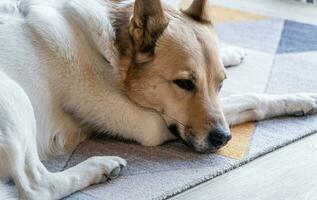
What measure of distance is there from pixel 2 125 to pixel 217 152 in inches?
31.7

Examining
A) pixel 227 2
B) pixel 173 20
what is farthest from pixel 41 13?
pixel 227 2

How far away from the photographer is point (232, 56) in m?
3.11

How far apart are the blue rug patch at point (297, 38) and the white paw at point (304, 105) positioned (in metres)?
0.88

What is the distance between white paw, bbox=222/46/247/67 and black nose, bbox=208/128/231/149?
0.95 m

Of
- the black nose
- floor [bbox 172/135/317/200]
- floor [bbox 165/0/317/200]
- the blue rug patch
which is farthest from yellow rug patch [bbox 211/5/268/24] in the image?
the black nose

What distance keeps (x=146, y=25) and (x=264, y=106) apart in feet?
2.17

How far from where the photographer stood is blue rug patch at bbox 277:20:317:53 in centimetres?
354

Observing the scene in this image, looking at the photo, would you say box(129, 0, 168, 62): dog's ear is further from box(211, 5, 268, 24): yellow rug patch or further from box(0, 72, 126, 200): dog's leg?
box(211, 5, 268, 24): yellow rug patch

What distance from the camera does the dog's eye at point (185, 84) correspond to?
7.06ft

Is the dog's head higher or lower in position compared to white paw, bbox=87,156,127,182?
higher

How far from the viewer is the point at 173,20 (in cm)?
223

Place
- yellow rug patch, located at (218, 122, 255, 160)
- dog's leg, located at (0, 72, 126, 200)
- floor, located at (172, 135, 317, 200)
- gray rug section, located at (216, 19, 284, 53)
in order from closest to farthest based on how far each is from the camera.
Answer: dog's leg, located at (0, 72, 126, 200), floor, located at (172, 135, 317, 200), yellow rug patch, located at (218, 122, 255, 160), gray rug section, located at (216, 19, 284, 53)

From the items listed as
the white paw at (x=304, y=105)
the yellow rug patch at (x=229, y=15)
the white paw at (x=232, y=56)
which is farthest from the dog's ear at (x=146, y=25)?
the yellow rug patch at (x=229, y=15)

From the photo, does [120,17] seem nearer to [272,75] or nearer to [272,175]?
[272,175]
